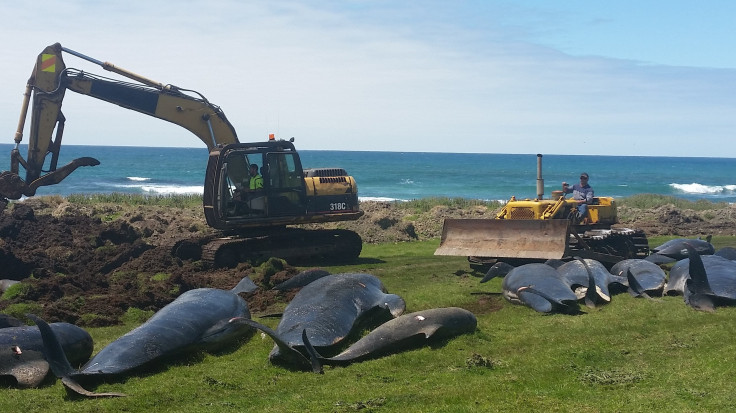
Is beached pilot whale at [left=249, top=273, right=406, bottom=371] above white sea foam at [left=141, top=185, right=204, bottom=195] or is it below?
above

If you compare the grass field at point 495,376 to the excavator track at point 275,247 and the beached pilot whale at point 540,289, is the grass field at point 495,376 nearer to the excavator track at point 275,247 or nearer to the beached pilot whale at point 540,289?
the beached pilot whale at point 540,289

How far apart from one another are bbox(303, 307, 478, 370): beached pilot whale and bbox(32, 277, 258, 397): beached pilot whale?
129cm

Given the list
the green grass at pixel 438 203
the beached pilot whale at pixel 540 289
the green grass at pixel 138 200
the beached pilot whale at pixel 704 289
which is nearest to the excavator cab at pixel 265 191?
the beached pilot whale at pixel 540 289

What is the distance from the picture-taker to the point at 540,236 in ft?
55.3

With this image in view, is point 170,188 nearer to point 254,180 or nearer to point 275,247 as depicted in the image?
point 275,247

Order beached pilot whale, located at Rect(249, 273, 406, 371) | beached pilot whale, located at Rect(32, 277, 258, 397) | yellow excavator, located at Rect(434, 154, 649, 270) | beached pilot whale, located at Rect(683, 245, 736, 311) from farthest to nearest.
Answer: yellow excavator, located at Rect(434, 154, 649, 270), beached pilot whale, located at Rect(683, 245, 736, 311), beached pilot whale, located at Rect(249, 273, 406, 371), beached pilot whale, located at Rect(32, 277, 258, 397)

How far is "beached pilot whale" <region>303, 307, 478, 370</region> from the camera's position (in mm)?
9539

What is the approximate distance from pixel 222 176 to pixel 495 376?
1095 cm

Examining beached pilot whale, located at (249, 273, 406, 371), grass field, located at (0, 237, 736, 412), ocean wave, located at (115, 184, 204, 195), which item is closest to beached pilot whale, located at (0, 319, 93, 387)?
grass field, located at (0, 237, 736, 412)

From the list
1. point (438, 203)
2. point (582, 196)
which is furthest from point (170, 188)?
point (582, 196)

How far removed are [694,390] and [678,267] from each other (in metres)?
6.50

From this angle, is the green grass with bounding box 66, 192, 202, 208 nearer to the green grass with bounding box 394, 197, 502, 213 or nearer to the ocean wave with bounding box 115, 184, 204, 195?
the green grass with bounding box 394, 197, 502, 213

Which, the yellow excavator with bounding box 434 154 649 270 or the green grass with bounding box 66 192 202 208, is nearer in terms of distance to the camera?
the yellow excavator with bounding box 434 154 649 270

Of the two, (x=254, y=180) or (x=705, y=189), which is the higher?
(x=254, y=180)
